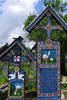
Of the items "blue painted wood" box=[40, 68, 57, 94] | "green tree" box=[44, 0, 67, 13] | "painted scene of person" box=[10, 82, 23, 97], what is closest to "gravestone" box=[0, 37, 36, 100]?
"painted scene of person" box=[10, 82, 23, 97]

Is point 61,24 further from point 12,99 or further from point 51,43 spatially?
point 12,99

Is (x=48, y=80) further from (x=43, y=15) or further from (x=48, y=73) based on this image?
(x=43, y=15)

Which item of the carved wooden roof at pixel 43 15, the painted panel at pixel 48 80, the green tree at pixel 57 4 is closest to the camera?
the painted panel at pixel 48 80

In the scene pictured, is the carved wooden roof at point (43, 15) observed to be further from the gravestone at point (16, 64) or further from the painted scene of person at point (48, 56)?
the painted scene of person at point (48, 56)

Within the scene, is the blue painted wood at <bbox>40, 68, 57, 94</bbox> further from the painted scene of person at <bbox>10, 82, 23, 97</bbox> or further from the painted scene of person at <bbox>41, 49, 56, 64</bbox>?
the painted scene of person at <bbox>10, 82, 23, 97</bbox>

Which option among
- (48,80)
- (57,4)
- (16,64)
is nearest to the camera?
(48,80)

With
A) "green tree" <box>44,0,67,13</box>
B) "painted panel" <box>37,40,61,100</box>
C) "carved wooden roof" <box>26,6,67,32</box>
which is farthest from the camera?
"green tree" <box>44,0,67,13</box>

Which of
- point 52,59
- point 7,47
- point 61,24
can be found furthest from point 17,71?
point 61,24

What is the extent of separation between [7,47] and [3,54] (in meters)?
0.34

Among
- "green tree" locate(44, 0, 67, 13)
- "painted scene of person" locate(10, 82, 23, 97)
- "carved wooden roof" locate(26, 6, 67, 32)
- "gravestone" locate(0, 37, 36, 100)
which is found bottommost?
"painted scene of person" locate(10, 82, 23, 97)

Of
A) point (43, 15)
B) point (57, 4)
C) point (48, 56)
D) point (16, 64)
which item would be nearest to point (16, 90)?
point (16, 64)

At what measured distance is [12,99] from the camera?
5.86 metres

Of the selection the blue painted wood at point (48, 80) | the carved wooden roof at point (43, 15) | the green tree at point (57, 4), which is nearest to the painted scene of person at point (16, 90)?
the blue painted wood at point (48, 80)

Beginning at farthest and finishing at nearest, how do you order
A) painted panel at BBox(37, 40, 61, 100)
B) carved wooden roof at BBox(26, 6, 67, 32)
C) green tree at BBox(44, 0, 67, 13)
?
green tree at BBox(44, 0, 67, 13)
carved wooden roof at BBox(26, 6, 67, 32)
painted panel at BBox(37, 40, 61, 100)
